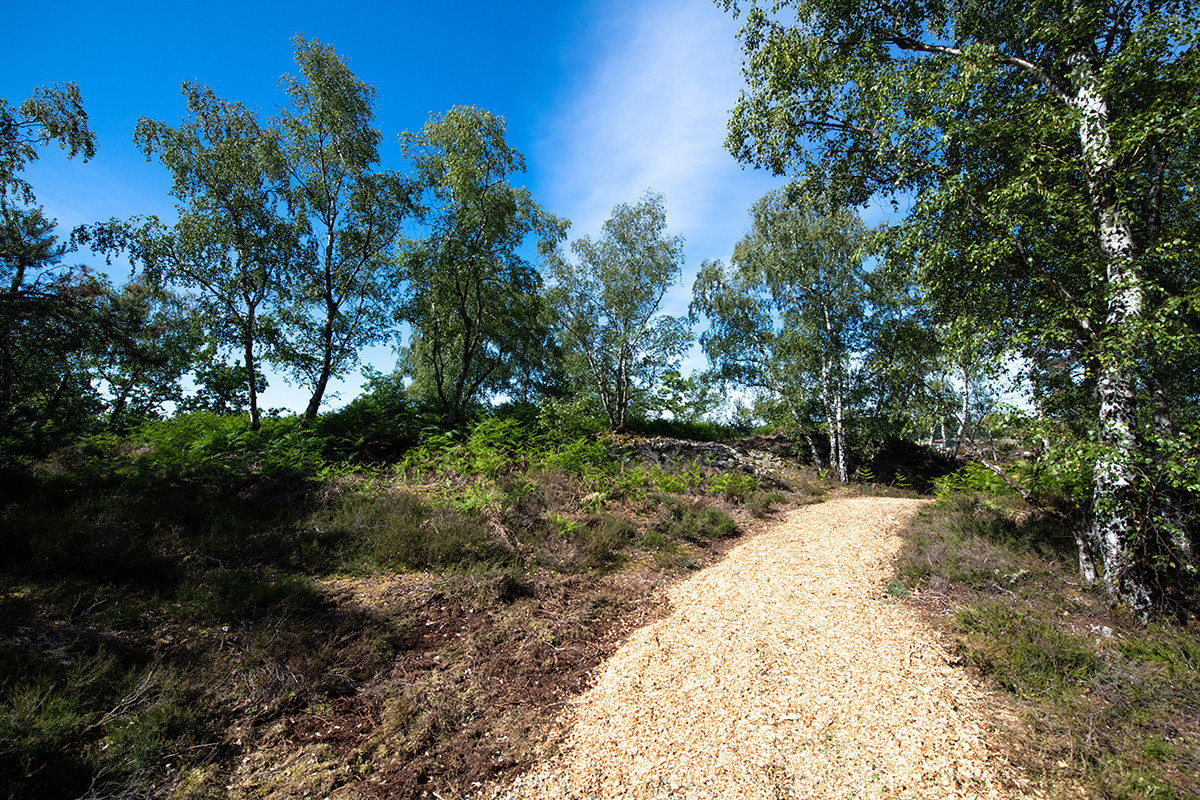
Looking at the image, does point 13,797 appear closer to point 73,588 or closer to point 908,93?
point 73,588

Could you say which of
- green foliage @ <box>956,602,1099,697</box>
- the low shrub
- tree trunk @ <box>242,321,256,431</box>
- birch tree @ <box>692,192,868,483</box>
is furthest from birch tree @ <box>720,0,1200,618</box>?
tree trunk @ <box>242,321,256,431</box>

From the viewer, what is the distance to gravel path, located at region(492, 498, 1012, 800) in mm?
2947

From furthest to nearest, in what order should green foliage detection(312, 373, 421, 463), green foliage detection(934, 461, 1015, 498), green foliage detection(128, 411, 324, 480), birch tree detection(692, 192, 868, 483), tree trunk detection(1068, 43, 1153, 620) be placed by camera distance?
birch tree detection(692, 192, 868, 483) < green foliage detection(312, 373, 421, 463) < green foliage detection(128, 411, 324, 480) < green foliage detection(934, 461, 1015, 498) < tree trunk detection(1068, 43, 1153, 620)

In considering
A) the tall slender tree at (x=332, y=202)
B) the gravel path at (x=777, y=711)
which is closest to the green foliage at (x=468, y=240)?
the tall slender tree at (x=332, y=202)

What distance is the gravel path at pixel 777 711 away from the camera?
2.95 meters

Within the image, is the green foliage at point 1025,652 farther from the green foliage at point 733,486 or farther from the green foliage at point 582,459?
the green foliage at point 582,459

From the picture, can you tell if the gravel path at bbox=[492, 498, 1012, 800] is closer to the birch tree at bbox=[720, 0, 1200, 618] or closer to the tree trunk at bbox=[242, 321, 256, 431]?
the birch tree at bbox=[720, 0, 1200, 618]

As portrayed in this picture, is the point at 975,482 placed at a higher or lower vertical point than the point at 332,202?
lower

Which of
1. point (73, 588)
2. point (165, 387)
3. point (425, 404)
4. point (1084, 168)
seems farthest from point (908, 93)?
point (165, 387)

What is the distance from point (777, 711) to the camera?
3.58 m

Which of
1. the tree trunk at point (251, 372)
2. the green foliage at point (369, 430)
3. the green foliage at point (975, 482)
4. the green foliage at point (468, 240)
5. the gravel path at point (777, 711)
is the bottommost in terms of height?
the gravel path at point (777, 711)

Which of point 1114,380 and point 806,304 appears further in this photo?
point 806,304

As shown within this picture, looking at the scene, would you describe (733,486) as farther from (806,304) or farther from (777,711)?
(806,304)

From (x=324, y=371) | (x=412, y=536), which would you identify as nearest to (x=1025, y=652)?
(x=412, y=536)
